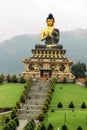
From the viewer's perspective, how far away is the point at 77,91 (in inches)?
2721

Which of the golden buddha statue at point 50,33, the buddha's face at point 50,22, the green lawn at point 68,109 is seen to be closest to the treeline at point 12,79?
the green lawn at point 68,109

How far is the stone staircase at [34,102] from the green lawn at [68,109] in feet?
4.81

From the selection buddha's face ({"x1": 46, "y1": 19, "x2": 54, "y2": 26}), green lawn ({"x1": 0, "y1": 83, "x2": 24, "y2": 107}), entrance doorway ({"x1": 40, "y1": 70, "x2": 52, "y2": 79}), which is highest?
buddha's face ({"x1": 46, "y1": 19, "x2": 54, "y2": 26})

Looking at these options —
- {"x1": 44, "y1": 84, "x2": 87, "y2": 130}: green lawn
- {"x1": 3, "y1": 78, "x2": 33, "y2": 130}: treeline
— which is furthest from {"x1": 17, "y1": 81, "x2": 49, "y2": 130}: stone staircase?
{"x1": 44, "y1": 84, "x2": 87, "y2": 130}: green lawn

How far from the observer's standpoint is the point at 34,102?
6362 cm

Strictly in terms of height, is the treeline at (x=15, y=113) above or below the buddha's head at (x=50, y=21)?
below

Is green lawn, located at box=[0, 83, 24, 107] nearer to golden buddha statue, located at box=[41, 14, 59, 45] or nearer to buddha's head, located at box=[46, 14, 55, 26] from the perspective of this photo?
golden buddha statue, located at box=[41, 14, 59, 45]

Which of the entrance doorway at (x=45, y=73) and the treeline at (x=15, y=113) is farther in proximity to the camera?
the entrance doorway at (x=45, y=73)

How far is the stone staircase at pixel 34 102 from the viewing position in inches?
2273

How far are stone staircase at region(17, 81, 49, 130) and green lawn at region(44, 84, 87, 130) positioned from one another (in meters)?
1.47

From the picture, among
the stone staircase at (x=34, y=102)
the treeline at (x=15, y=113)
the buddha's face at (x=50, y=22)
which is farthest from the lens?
the buddha's face at (x=50, y=22)

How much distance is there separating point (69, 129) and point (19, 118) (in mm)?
9891

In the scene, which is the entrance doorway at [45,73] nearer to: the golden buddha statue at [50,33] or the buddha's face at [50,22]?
the golden buddha statue at [50,33]

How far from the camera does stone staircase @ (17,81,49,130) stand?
189ft
